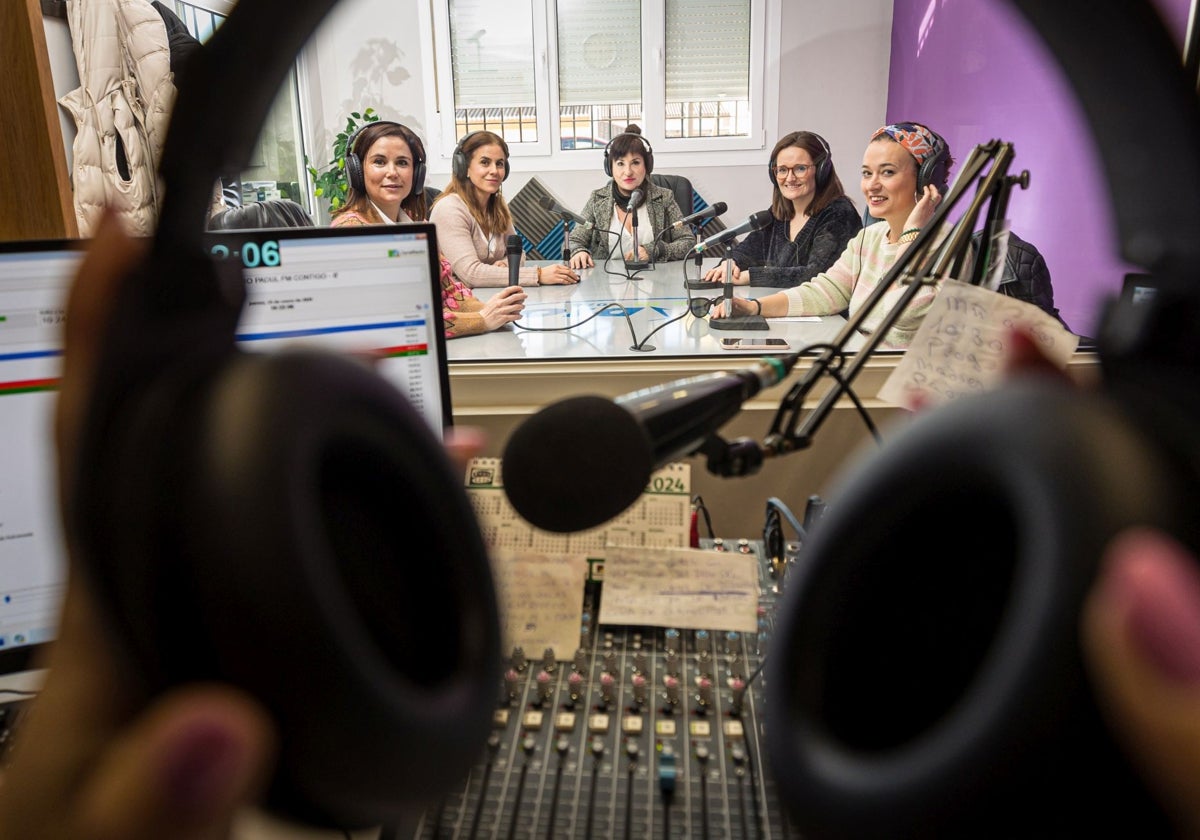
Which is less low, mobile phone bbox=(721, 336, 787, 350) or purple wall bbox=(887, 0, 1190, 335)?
purple wall bbox=(887, 0, 1190, 335)

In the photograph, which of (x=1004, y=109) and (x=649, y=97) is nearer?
(x=1004, y=109)

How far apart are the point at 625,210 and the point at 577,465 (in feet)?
7.95

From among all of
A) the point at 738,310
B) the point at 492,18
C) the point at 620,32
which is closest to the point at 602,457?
the point at 738,310

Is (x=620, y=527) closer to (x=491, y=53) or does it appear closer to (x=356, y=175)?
(x=356, y=175)

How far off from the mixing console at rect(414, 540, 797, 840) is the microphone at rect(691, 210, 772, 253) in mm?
1221

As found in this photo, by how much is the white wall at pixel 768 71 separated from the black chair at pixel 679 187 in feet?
0.16

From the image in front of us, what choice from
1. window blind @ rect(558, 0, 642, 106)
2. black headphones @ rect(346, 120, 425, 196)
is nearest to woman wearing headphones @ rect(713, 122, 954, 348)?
black headphones @ rect(346, 120, 425, 196)

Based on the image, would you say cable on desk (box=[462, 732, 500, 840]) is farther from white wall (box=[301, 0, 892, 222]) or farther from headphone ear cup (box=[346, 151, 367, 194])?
headphone ear cup (box=[346, 151, 367, 194])

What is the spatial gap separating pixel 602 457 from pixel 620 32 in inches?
129

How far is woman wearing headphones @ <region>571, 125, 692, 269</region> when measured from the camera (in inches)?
99.2

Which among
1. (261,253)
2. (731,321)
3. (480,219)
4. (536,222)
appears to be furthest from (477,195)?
(261,253)

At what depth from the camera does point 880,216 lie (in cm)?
162

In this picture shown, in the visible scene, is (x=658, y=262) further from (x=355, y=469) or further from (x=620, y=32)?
(x=355, y=469)

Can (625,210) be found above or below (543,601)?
above
